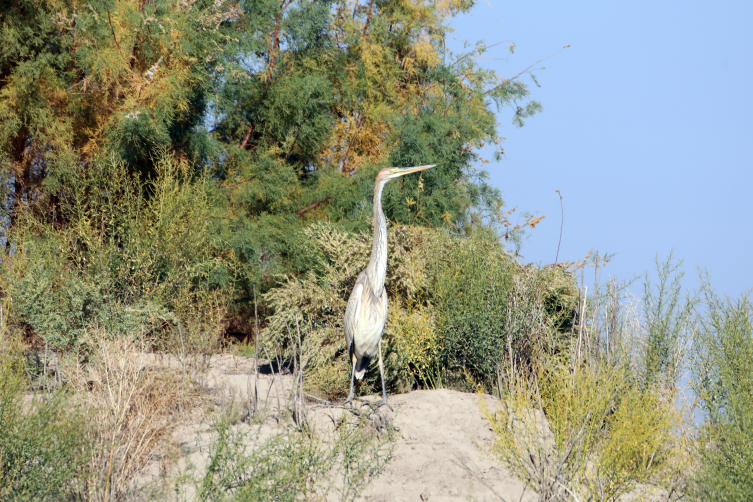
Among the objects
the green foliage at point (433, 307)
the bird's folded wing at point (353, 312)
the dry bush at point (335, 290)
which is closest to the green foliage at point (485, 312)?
the green foliage at point (433, 307)

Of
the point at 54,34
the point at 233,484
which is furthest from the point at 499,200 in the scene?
the point at 233,484

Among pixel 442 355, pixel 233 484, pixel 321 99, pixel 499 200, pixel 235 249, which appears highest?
pixel 321 99

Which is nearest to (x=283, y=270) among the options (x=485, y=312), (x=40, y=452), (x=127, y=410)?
(x=485, y=312)

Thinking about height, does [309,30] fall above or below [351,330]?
above

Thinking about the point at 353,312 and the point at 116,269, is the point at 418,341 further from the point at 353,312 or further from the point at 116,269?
the point at 116,269

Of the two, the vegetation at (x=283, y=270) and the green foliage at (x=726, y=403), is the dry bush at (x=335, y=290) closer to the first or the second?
the vegetation at (x=283, y=270)

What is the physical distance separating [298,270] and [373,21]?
5.71m

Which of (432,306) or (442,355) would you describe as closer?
(442,355)

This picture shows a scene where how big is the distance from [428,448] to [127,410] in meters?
2.60

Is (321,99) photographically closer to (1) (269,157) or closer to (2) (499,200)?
(1) (269,157)

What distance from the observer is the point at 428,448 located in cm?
578

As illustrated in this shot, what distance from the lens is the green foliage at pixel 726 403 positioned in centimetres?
437

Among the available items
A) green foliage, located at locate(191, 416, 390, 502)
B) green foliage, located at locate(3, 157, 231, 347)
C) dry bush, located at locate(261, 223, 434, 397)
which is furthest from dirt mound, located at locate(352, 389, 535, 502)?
green foliage, located at locate(3, 157, 231, 347)

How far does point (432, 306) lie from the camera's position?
26.7ft
